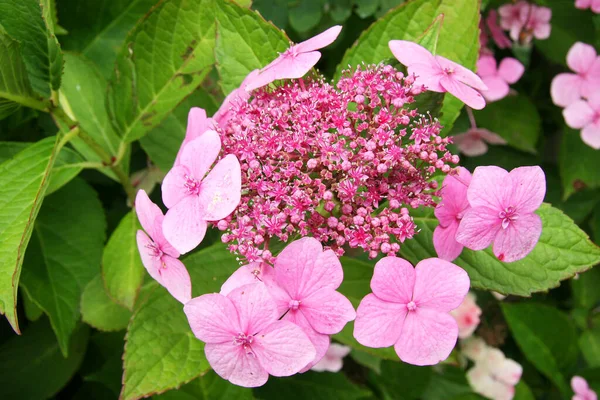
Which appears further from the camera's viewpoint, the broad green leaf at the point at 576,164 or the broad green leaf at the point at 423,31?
the broad green leaf at the point at 576,164

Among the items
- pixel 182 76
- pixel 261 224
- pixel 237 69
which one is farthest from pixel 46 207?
pixel 261 224

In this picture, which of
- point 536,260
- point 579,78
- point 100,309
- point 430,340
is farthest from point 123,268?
point 579,78

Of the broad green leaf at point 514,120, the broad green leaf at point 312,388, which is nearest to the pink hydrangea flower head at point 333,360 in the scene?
the broad green leaf at point 312,388

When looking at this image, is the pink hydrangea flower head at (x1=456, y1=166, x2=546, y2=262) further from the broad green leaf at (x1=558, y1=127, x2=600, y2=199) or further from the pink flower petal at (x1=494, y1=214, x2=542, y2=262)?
the broad green leaf at (x1=558, y1=127, x2=600, y2=199)

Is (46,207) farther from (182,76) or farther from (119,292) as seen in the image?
(182,76)

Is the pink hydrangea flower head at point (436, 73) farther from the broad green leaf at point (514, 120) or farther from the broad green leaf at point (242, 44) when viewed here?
the broad green leaf at point (514, 120)

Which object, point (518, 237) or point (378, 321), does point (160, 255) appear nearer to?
point (378, 321)

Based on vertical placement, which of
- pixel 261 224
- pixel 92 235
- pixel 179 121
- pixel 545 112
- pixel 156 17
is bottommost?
pixel 545 112
